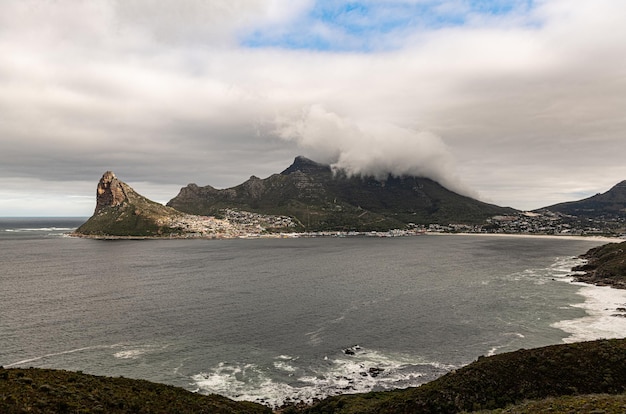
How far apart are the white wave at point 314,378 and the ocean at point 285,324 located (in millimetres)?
186

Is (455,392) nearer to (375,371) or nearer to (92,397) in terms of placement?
(375,371)

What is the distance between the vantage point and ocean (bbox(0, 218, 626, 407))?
211 ft

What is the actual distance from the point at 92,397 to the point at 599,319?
10425 centimetres

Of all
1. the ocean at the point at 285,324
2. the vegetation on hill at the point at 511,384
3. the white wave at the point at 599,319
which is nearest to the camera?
the vegetation on hill at the point at 511,384

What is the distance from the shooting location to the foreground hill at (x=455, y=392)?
3638 centimetres

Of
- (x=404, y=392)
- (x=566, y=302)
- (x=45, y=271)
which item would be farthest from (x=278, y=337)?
(x=45, y=271)

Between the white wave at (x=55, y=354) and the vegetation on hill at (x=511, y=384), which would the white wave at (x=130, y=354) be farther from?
the vegetation on hill at (x=511, y=384)

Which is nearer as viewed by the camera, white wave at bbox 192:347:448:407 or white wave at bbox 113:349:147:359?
white wave at bbox 192:347:448:407

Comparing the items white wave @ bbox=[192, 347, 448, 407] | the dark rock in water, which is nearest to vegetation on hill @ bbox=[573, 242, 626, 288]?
white wave @ bbox=[192, 347, 448, 407]

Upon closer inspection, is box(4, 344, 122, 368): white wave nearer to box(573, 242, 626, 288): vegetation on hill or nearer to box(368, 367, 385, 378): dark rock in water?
box(368, 367, 385, 378): dark rock in water

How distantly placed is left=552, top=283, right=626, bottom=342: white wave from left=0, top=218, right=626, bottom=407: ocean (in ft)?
1.25

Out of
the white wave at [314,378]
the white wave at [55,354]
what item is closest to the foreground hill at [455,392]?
the white wave at [314,378]

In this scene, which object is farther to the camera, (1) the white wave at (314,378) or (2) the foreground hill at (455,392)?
(1) the white wave at (314,378)

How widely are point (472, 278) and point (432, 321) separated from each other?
2833 inches
